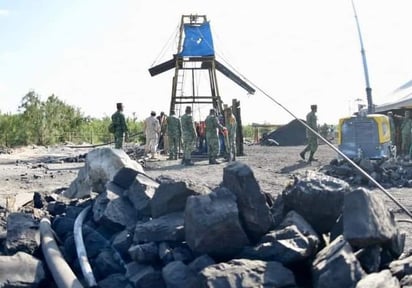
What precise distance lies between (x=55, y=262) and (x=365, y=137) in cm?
1328

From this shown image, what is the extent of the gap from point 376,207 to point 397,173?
922cm

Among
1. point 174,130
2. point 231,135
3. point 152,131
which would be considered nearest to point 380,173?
point 231,135

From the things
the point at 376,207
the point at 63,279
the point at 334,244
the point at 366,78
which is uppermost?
the point at 366,78

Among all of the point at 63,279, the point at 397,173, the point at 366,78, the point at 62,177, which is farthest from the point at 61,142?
the point at 63,279

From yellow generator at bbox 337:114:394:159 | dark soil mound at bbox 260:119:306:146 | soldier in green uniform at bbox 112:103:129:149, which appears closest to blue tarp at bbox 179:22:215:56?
soldier in green uniform at bbox 112:103:129:149

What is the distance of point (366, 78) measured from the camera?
24.5 meters

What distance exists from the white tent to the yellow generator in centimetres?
571

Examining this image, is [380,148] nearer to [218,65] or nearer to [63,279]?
[218,65]

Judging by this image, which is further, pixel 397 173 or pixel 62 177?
pixel 62 177

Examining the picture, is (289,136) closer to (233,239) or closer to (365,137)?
(365,137)

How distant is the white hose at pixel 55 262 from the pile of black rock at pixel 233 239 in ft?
0.29

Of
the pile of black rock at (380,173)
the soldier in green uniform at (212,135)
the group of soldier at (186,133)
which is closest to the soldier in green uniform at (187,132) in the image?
the group of soldier at (186,133)

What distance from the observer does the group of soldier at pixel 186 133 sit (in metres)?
16.4

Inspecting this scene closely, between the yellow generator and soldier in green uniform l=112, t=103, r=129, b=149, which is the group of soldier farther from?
A: the yellow generator
